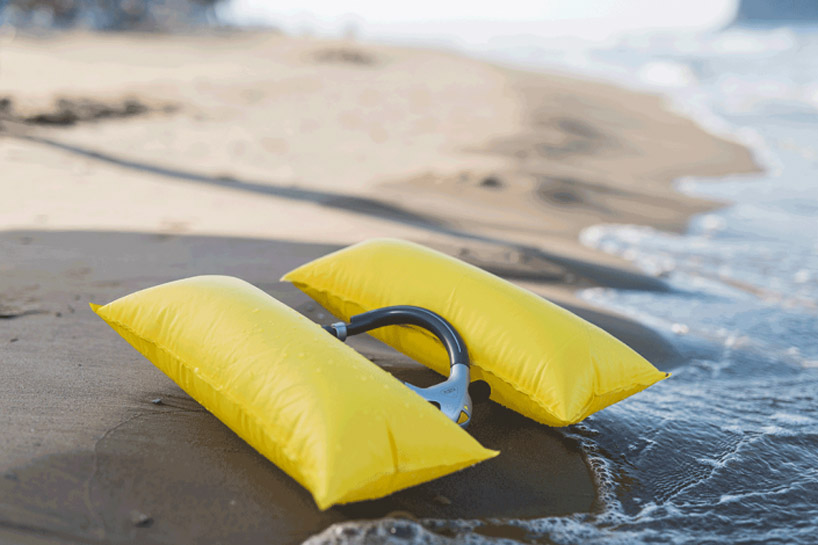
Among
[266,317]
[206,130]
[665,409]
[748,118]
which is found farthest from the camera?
[748,118]

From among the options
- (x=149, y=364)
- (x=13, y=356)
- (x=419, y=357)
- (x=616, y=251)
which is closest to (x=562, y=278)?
(x=616, y=251)

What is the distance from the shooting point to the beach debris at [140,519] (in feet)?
5.59

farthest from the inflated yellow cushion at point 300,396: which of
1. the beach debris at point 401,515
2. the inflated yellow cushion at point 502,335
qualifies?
the inflated yellow cushion at point 502,335

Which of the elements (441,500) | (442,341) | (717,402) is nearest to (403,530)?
(441,500)

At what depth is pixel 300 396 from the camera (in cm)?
180

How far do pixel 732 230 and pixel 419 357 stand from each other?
15.0 ft

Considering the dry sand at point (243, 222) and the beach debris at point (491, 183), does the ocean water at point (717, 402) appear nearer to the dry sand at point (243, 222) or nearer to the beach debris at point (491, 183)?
the dry sand at point (243, 222)

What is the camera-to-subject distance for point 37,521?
5.46 feet

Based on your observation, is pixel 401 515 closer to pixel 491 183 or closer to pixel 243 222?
pixel 243 222

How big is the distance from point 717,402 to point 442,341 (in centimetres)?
127

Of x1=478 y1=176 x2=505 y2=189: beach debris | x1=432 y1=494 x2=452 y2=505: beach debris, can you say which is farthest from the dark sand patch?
x1=432 y1=494 x2=452 y2=505: beach debris

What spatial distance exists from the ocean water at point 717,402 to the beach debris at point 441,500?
10 centimetres

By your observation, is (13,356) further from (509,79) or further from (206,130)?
(509,79)

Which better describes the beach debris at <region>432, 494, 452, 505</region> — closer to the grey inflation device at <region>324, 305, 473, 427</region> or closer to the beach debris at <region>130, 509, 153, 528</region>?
the grey inflation device at <region>324, 305, 473, 427</region>
